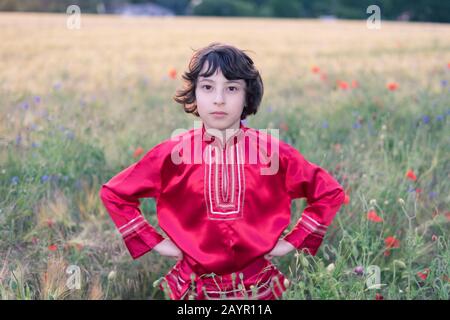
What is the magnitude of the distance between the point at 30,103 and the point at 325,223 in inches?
95.1

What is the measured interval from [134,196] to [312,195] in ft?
1.98

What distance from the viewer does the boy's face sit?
1.92 metres

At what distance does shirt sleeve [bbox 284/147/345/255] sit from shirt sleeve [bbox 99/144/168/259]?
0.45 meters

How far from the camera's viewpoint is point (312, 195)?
2.03m

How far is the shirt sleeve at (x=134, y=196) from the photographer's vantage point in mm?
1978

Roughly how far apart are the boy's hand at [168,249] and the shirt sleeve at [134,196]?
0.02 m

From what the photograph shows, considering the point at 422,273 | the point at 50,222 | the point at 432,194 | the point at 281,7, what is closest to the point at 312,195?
the point at 422,273

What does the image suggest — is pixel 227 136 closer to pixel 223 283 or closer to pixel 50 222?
pixel 223 283

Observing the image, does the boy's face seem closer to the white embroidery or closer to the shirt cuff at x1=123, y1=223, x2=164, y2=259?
the white embroidery

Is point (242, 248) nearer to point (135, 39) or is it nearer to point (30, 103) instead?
point (30, 103)

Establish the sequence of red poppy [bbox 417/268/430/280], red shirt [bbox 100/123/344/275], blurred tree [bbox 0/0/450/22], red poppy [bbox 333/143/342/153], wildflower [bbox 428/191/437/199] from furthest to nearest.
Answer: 1. blurred tree [bbox 0/0/450/22]
2. red poppy [bbox 333/143/342/153]
3. wildflower [bbox 428/191/437/199]
4. red poppy [bbox 417/268/430/280]
5. red shirt [bbox 100/123/344/275]

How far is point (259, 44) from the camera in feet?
26.3

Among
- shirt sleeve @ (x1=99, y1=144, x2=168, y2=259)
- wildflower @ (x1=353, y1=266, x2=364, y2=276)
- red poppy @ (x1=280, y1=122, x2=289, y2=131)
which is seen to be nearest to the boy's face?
shirt sleeve @ (x1=99, y1=144, x2=168, y2=259)

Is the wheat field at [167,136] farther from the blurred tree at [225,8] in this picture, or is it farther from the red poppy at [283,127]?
the blurred tree at [225,8]
